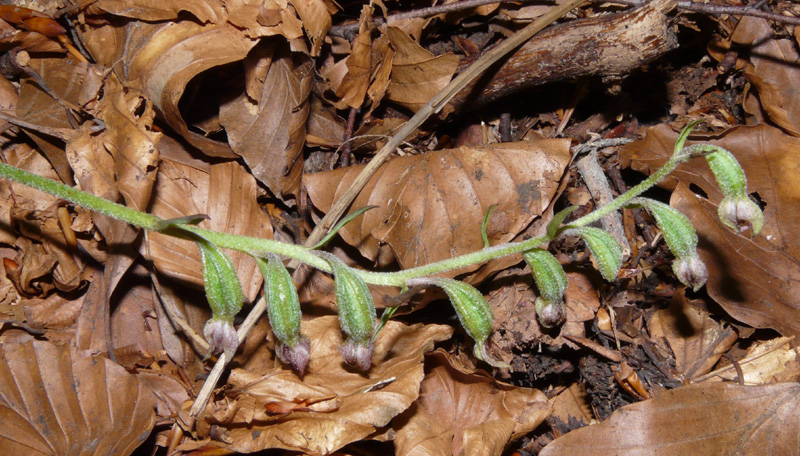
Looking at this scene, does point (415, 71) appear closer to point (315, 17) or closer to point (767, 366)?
point (315, 17)

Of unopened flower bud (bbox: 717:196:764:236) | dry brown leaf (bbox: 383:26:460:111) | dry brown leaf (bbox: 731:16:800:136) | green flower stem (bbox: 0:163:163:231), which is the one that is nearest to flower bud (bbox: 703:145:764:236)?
unopened flower bud (bbox: 717:196:764:236)

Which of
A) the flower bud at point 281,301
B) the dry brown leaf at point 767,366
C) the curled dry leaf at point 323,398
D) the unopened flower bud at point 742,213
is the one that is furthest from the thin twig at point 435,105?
the dry brown leaf at point 767,366

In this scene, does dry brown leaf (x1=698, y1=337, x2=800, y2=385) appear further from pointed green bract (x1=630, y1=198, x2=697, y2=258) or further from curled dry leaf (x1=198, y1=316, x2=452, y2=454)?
curled dry leaf (x1=198, y1=316, x2=452, y2=454)

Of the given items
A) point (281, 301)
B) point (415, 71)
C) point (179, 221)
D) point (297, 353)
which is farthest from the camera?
point (415, 71)

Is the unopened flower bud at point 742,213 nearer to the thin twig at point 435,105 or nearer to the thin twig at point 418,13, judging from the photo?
the thin twig at point 435,105

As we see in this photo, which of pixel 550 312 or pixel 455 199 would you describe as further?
pixel 455 199

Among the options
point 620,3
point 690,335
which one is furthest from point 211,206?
point 690,335

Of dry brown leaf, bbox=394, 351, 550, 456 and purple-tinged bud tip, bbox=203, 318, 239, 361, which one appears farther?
dry brown leaf, bbox=394, 351, 550, 456
